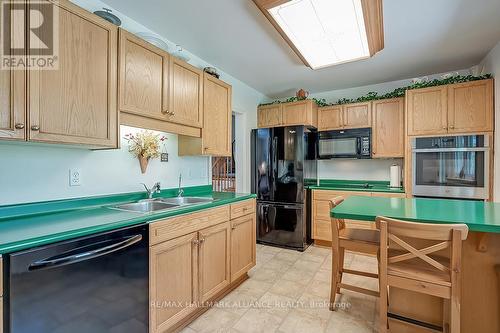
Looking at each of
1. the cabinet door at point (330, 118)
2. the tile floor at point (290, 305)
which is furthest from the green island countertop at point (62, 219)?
the cabinet door at point (330, 118)

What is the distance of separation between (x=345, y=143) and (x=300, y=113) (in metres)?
0.85

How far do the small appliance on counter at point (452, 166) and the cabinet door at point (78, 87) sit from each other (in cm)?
341

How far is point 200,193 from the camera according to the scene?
2809 mm

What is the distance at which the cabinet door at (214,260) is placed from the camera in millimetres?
1931

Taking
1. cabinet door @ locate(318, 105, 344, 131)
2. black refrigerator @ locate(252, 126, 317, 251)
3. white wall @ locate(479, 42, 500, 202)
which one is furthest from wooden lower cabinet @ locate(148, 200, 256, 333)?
white wall @ locate(479, 42, 500, 202)

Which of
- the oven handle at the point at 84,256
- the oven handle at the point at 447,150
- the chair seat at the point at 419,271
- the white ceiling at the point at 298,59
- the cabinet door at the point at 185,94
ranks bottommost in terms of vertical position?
the chair seat at the point at 419,271

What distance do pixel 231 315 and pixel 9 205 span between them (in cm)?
173

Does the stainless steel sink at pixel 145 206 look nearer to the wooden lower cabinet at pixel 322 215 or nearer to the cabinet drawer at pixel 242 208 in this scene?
the cabinet drawer at pixel 242 208

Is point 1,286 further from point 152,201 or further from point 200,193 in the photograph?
point 200,193

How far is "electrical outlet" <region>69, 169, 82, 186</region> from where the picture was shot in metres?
1.70

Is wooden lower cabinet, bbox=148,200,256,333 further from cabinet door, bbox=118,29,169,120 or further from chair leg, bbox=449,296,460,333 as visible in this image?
chair leg, bbox=449,296,460,333

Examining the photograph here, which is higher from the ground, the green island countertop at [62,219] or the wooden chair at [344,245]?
the green island countertop at [62,219]

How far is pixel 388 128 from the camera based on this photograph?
135 inches

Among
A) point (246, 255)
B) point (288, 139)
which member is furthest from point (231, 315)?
point (288, 139)
